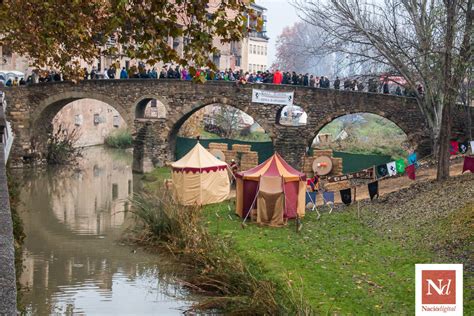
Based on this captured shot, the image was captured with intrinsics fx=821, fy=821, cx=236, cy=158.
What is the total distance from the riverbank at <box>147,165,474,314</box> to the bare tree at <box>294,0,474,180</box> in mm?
2746

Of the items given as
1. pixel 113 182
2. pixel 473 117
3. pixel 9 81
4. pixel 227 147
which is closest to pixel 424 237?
pixel 473 117

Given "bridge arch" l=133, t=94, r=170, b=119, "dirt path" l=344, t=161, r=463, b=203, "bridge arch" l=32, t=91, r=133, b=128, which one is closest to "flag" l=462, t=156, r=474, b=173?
"dirt path" l=344, t=161, r=463, b=203

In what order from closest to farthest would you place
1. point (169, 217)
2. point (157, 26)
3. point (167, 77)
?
point (157, 26) → point (169, 217) → point (167, 77)

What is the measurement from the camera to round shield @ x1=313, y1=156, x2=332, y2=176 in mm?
34031

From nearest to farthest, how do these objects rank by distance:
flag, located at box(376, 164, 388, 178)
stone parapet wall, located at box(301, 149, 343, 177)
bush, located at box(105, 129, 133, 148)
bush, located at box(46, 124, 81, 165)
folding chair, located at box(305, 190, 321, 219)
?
folding chair, located at box(305, 190, 321, 219) < flag, located at box(376, 164, 388, 178) < stone parapet wall, located at box(301, 149, 343, 177) < bush, located at box(46, 124, 81, 165) < bush, located at box(105, 129, 133, 148)

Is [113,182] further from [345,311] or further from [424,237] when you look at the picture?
[345,311]

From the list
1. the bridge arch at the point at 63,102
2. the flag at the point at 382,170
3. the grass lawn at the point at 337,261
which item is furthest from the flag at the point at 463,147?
the bridge arch at the point at 63,102

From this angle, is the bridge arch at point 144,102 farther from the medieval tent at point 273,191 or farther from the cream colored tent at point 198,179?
the medieval tent at point 273,191

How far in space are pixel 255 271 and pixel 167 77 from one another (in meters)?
23.0

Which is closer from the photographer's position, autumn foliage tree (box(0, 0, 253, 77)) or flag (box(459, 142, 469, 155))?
autumn foliage tree (box(0, 0, 253, 77))

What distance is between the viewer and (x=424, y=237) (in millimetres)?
18406

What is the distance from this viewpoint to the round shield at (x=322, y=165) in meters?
34.0

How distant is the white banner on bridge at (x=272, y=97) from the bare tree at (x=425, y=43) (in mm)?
6820

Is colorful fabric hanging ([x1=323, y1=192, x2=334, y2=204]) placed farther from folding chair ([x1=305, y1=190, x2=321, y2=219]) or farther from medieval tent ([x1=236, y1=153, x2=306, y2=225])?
medieval tent ([x1=236, y1=153, x2=306, y2=225])
